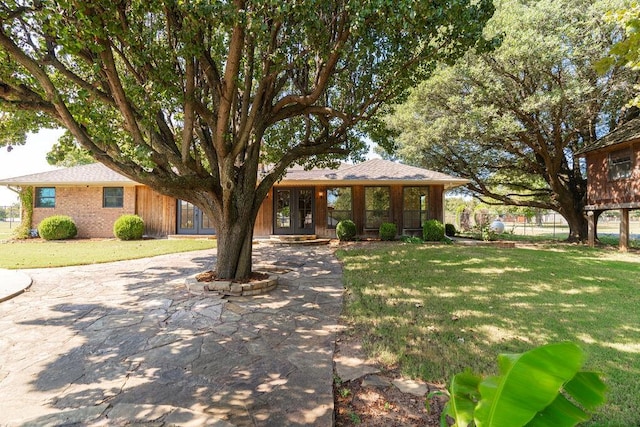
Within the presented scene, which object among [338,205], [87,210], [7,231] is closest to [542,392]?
[338,205]

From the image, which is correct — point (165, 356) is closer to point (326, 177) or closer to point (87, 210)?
point (326, 177)

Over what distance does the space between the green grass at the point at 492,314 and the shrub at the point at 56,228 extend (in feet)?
44.1

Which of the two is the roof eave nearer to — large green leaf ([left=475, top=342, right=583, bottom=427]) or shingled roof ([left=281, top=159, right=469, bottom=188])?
shingled roof ([left=281, top=159, right=469, bottom=188])

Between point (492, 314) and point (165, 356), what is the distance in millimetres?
4442

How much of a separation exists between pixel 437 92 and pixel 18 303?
15.5 meters

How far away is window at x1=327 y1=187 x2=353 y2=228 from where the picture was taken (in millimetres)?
14984

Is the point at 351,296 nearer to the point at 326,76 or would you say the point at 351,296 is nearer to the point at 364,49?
the point at 326,76

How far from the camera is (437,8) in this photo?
4535mm

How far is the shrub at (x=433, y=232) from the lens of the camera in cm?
1358

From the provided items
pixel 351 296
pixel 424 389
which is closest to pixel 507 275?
pixel 351 296

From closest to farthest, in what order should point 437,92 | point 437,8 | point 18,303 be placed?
point 437,8, point 18,303, point 437,92

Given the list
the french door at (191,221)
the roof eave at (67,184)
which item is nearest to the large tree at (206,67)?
the french door at (191,221)

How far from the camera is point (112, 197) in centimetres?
1548

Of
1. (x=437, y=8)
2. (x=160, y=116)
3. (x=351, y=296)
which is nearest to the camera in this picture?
(x=437, y=8)
